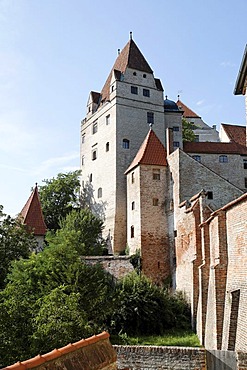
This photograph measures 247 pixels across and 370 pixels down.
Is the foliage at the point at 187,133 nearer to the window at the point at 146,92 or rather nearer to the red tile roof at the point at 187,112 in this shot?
the red tile roof at the point at 187,112

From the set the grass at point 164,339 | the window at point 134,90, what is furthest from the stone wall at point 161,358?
the window at point 134,90

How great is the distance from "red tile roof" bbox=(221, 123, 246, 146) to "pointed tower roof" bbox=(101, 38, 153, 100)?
45.0ft

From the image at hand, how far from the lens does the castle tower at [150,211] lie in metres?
37.5

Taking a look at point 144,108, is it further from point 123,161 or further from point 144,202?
point 144,202

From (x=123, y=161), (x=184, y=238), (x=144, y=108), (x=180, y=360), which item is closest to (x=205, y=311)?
(x=184, y=238)

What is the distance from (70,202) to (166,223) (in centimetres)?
1836

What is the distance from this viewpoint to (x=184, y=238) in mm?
32781

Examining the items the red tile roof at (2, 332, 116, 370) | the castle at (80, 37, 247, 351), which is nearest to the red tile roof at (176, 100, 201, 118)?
the castle at (80, 37, 247, 351)

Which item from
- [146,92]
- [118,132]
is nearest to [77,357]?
[118,132]

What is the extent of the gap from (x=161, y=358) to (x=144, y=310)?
56.6 ft

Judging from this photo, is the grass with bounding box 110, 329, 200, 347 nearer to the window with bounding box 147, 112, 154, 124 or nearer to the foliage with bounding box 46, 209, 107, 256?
the foliage with bounding box 46, 209, 107, 256

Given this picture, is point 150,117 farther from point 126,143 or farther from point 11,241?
point 11,241

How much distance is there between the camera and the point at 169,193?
128 feet

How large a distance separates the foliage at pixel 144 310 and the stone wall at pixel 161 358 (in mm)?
16236
